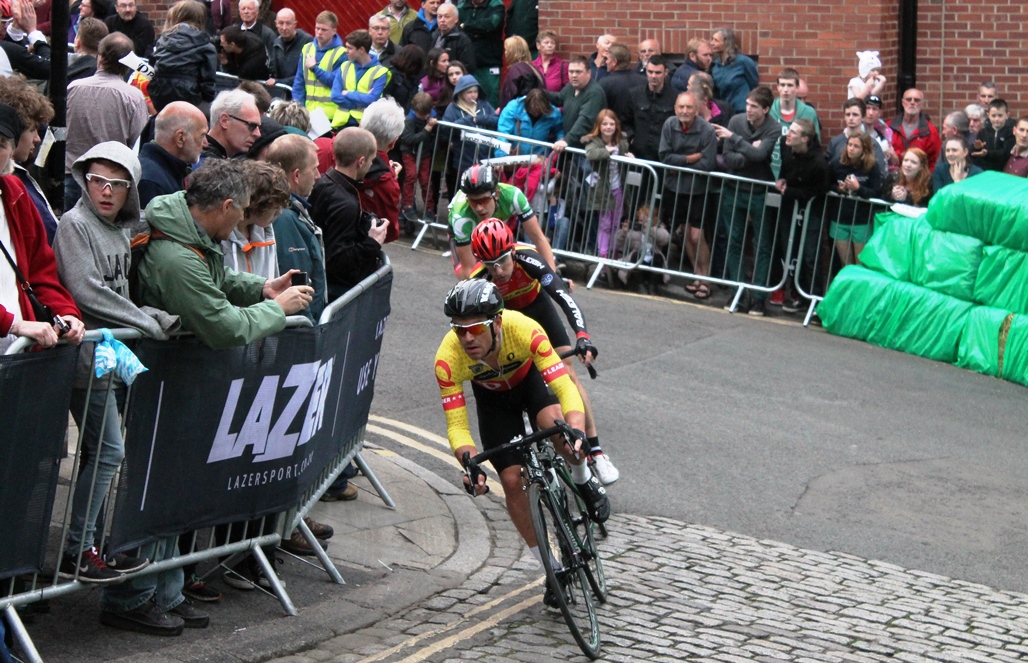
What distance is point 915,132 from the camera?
14961 mm

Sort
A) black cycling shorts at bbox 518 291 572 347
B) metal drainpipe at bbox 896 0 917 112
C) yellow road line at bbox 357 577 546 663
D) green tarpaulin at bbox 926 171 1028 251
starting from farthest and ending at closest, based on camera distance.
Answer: metal drainpipe at bbox 896 0 917 112, green tarpaulin at bbox 926 171 1028 251, black cycling shorts at bbox 518 291 572 347, yellow road line at bbox 357 577 546 663

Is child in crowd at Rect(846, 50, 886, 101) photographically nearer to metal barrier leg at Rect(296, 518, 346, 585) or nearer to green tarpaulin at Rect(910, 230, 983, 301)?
green tarpaulin at Rect(910, 230, 983, 301)

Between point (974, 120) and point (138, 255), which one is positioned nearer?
point (138, 255)

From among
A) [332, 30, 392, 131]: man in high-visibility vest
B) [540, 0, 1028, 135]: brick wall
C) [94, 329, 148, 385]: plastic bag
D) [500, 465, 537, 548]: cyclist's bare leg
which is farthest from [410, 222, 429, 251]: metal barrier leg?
[94, 329, 148, 385]: plastic bag

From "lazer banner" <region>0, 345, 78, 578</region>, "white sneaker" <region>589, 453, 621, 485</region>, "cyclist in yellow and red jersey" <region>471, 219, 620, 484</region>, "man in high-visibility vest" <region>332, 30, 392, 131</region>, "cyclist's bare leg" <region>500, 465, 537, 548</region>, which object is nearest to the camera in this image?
"lazer banner" <region>0, 345, 78, 578</region>

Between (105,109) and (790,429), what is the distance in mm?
5654

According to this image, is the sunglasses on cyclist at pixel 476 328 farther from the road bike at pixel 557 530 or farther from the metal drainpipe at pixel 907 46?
the metal drainpipe at pixel 907 46

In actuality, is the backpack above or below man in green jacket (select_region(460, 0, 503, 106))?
below

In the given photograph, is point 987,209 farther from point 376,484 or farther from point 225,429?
point 225,429

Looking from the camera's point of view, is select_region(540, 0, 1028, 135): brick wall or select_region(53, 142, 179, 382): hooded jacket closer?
select_region(53, 142, 179, 382): hooded jacket

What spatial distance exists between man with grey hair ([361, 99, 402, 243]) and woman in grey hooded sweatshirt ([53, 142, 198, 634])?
267 centimetres

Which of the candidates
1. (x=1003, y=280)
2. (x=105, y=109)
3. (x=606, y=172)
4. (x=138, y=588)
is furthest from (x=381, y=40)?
(x=138, y=588)

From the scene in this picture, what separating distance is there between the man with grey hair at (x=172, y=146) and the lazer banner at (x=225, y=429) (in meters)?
1.21

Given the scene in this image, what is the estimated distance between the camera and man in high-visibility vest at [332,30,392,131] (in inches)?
608
